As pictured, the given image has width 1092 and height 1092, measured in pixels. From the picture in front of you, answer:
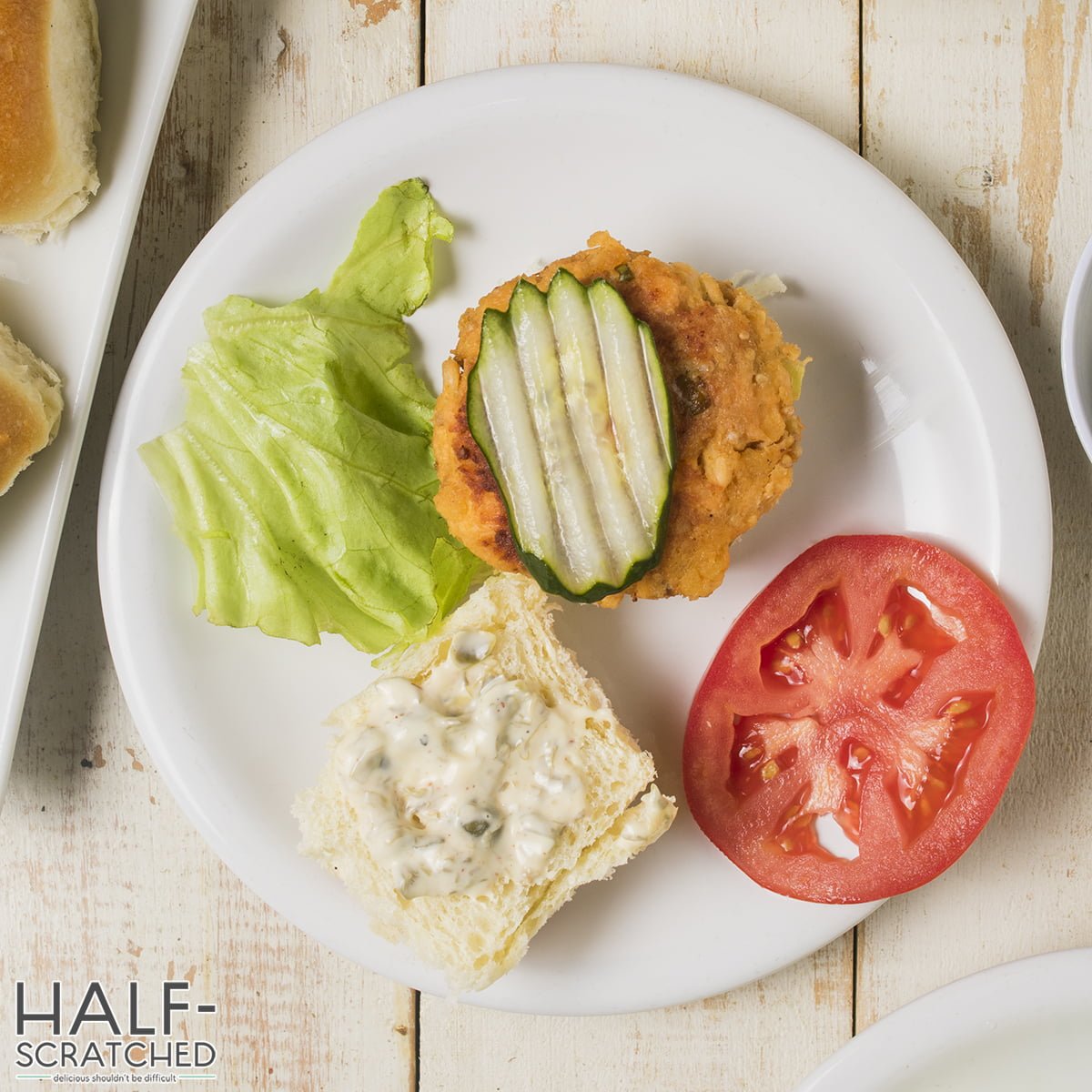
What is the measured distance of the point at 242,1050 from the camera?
2.64 meters

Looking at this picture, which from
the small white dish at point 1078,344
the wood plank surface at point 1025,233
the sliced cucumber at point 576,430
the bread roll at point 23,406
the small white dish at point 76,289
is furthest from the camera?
the wood plank surface at point 1025,233

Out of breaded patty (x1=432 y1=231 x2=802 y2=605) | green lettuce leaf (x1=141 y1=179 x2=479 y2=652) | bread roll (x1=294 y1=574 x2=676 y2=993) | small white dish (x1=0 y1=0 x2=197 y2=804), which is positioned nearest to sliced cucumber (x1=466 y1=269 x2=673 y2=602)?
breaded patty (x1=432 y1=231 x2=802 y2=605)

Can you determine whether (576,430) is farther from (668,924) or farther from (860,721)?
(668,924)

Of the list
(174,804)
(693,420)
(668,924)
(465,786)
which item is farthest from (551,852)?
(174,804)

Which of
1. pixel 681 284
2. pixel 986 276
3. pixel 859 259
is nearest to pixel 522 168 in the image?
pixel 681 284

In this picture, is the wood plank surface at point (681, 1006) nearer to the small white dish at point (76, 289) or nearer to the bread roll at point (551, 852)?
the bread roll at point (551, 852)

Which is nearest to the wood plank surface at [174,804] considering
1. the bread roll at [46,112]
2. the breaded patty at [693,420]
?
the bread roll at [46,112]

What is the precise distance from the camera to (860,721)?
7.39 feet

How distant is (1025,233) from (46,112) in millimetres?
2247

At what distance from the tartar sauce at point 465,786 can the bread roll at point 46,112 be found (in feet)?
4.47

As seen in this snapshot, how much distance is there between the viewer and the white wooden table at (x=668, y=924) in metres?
2.45

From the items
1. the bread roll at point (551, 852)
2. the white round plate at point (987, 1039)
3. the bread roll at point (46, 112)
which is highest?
the bread roll at point (46, 112)

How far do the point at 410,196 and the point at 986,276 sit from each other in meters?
1.38

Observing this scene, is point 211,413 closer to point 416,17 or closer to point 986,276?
point 416,17
